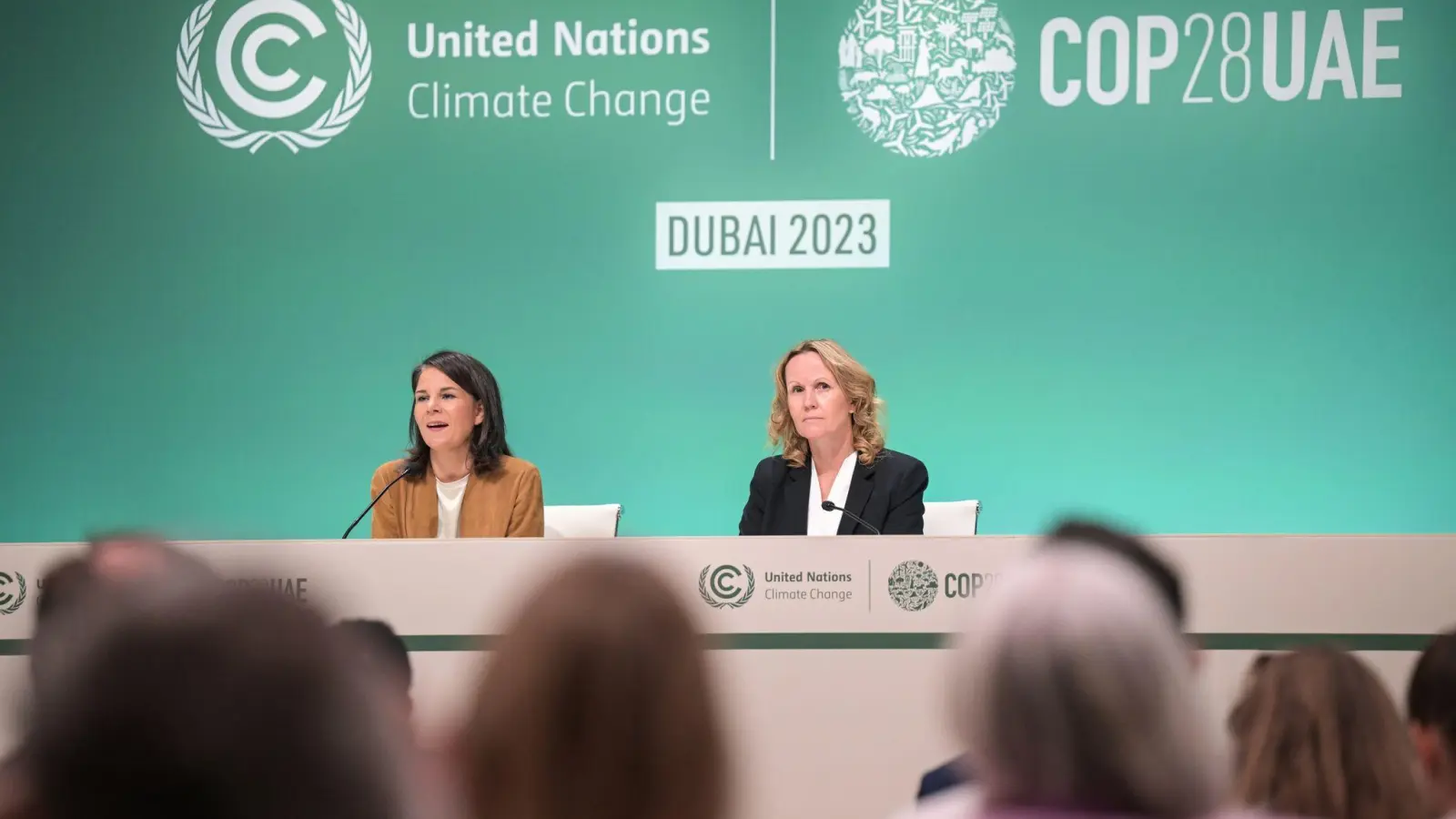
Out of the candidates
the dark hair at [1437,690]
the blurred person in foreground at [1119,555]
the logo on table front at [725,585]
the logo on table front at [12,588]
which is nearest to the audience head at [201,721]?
the blurred person in foreground at [1119,555]

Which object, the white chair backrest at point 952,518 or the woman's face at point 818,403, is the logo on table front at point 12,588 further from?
the white chair backrest at point 952,518

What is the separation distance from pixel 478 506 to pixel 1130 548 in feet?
8.66

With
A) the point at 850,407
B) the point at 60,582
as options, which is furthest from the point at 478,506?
the point at 60,582

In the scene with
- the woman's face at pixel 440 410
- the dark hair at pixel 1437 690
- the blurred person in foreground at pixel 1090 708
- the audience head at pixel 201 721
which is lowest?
the dark hair at pixel 1437 690

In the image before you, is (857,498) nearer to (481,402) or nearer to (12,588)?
(481,402)

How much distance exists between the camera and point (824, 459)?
409 cm

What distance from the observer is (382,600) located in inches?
117

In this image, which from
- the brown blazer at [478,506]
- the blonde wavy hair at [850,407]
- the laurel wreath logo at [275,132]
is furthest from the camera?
the laurel wreath logo at [275,132]

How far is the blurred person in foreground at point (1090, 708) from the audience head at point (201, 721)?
1.68 feet

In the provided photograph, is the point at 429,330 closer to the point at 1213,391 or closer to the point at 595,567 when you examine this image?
the point at 1213,391

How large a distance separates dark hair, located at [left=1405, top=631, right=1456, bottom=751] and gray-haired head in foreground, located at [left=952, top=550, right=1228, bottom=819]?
2.57ft

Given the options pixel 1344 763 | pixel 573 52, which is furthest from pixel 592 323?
pixel 1344 763

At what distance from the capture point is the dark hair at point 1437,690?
4.98 ft

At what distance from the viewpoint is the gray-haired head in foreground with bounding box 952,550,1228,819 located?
88 centimetres
